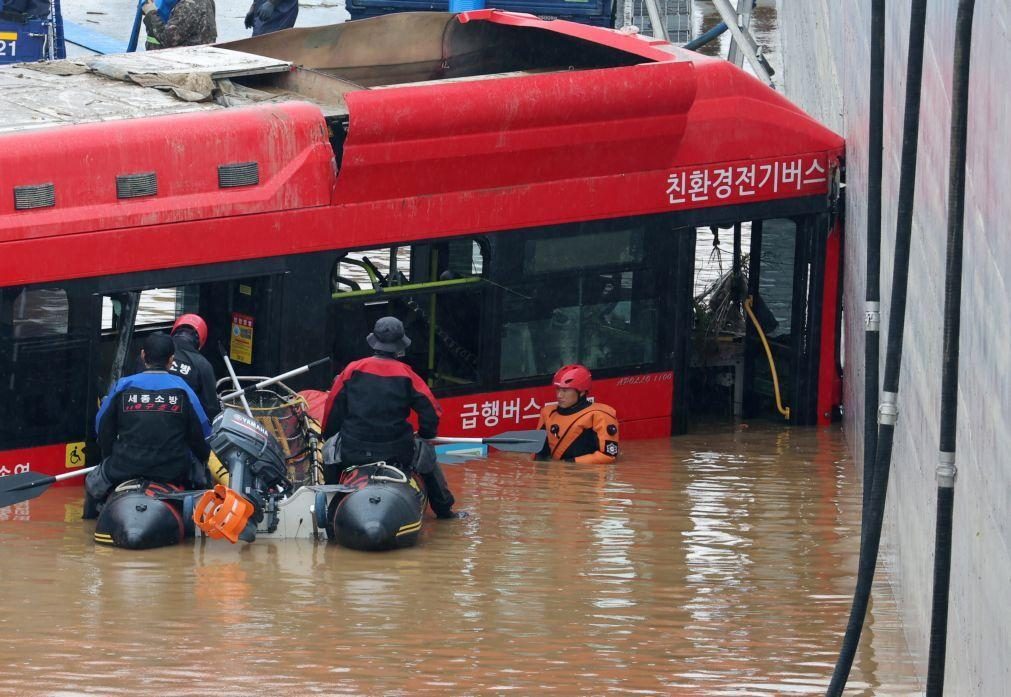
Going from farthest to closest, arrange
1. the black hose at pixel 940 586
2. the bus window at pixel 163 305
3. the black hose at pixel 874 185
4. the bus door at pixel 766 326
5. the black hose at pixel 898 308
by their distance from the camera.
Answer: the bus door at pixel 766 326
the bus window at pixel 163 305
the black hose at pixel 874 185
the black hose at pixel 898 308
the black hose at pixel 940 586

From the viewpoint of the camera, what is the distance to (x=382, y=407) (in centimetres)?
1016

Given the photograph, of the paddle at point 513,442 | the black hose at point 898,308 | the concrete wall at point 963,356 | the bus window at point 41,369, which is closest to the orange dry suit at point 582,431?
the paddle at point 513,442

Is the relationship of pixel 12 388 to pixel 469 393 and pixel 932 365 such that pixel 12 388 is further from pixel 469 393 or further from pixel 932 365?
pixel 932 365

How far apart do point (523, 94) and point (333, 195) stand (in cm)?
135

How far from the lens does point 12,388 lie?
10.2 m

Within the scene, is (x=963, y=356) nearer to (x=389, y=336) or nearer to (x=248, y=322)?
(x=389, y=336)

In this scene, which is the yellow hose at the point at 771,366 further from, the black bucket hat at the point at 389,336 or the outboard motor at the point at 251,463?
the outboard motor at the point at 251,463

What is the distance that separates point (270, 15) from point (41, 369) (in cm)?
984

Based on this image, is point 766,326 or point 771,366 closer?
point 771,366

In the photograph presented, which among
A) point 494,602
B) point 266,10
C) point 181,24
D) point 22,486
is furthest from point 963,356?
point 266,10

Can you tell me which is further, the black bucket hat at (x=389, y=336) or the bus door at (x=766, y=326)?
the bus door at (x=766, y=326)

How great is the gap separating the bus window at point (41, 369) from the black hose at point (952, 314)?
5893 mm

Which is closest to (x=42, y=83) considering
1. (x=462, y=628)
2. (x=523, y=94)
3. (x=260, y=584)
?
(x=523, y=94)

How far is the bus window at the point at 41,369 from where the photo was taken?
1022 cm
